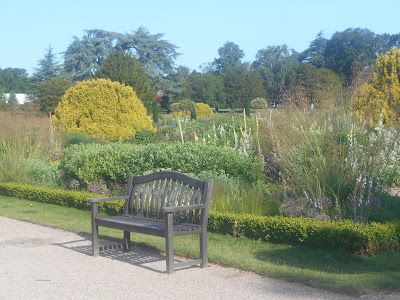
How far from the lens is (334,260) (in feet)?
19.0

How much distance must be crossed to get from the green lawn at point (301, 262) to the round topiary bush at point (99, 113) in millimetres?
11720

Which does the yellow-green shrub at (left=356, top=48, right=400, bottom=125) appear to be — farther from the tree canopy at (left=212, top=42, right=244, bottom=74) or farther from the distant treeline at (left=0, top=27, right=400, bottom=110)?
the tree canopy at (left=212, top=42, right=244, bottom=74)

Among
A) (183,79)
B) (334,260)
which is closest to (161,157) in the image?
(334,260)

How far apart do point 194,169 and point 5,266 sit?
451 cm

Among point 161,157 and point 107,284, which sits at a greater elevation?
point 161,157

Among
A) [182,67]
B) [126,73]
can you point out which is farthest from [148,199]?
[182,67]

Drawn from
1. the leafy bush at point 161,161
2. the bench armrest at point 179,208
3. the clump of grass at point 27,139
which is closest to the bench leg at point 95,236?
the bench armrest at point 179,208

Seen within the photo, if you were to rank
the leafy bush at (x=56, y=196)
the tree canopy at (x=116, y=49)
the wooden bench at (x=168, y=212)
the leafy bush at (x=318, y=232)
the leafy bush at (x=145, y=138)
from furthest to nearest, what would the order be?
the tree canopy at (x=116, y=49) < the leafy bush at (x=145, y=138) < the leafy bush at (x=56, y=196) < the leafy bush at (x=318, y=232) < the wooden bench at (x=168, y=212)

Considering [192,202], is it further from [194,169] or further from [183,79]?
[183,79]

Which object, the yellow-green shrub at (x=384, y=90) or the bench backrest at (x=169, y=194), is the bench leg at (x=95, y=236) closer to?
the bench backrest at (x=169, y=194)

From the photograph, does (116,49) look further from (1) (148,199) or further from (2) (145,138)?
(1) (148,199)

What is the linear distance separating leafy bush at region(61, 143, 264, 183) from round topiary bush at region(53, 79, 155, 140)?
8.30 meters

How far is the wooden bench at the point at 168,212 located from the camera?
5527 millimetres

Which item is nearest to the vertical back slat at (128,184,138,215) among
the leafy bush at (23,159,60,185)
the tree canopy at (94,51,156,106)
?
Result: the leafy bush at (23,159,60,185)
